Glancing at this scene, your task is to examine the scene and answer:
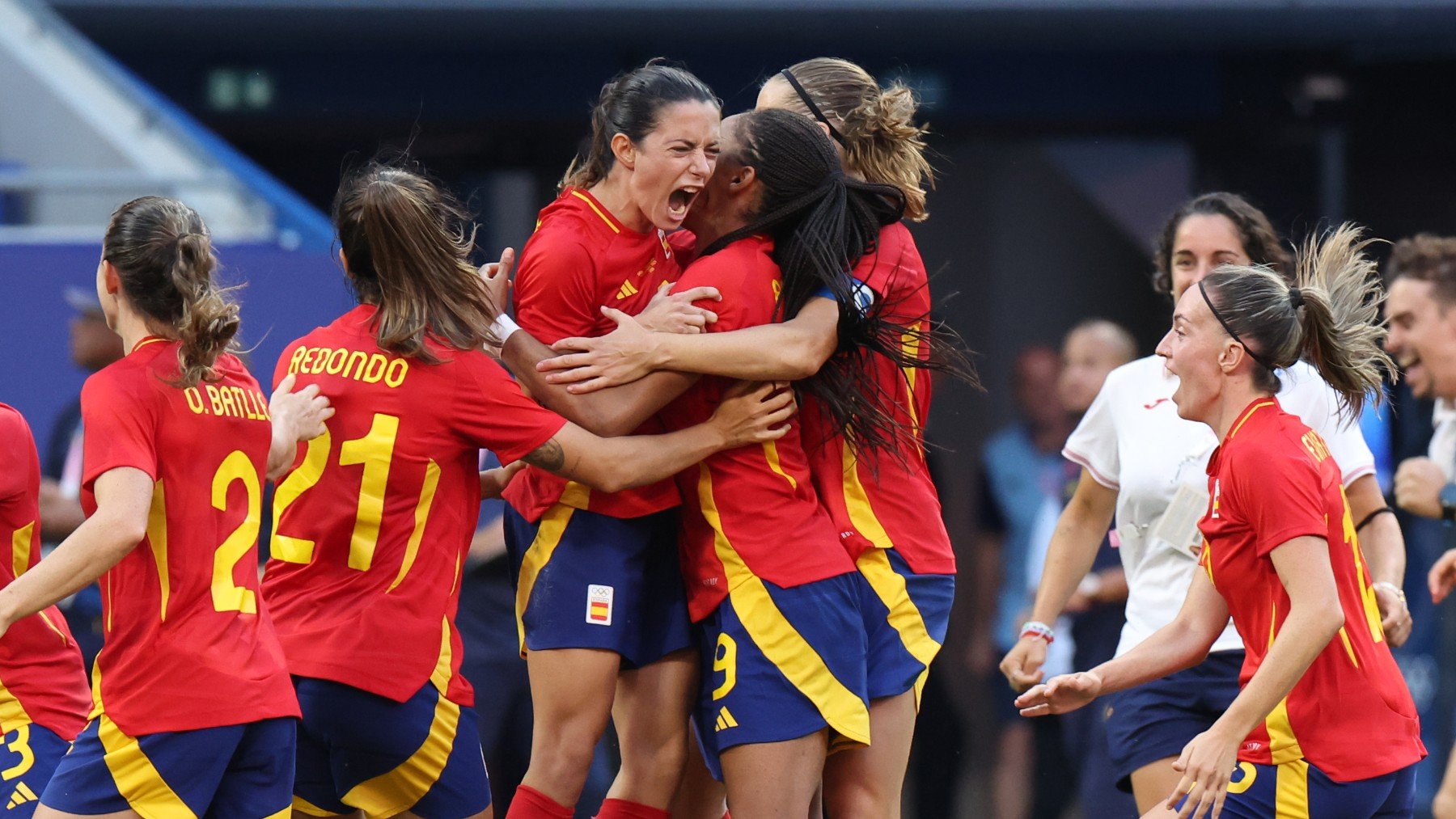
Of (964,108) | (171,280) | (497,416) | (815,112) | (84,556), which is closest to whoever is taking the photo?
(84,556)

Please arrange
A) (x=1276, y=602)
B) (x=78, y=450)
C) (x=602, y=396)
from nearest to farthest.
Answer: (x=1276, y=602) → (x=602, y=396) → (x=78, y=450)

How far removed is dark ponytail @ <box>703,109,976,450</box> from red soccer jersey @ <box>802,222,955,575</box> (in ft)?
0.10

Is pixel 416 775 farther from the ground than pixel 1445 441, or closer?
closer

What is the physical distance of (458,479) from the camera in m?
3.80

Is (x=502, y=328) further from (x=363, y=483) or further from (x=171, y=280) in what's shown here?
(x=171, y=280)

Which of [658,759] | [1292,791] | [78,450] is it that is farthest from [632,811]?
[78,450]

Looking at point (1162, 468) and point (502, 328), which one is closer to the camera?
point (502, 328)

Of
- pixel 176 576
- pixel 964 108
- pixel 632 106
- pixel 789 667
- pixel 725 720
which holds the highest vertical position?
pixel 964 108

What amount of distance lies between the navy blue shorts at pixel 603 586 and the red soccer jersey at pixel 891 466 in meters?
0.37

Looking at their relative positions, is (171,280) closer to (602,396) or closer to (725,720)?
(602,396)

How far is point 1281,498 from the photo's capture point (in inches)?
138

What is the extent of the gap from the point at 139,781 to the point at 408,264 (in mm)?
1128

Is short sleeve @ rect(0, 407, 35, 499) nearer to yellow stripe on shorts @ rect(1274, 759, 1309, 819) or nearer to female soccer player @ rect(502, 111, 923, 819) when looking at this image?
female soccer player @ rect(502, 111, 923, 819)

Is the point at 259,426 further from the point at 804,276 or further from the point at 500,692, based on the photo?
the point at 500,692
